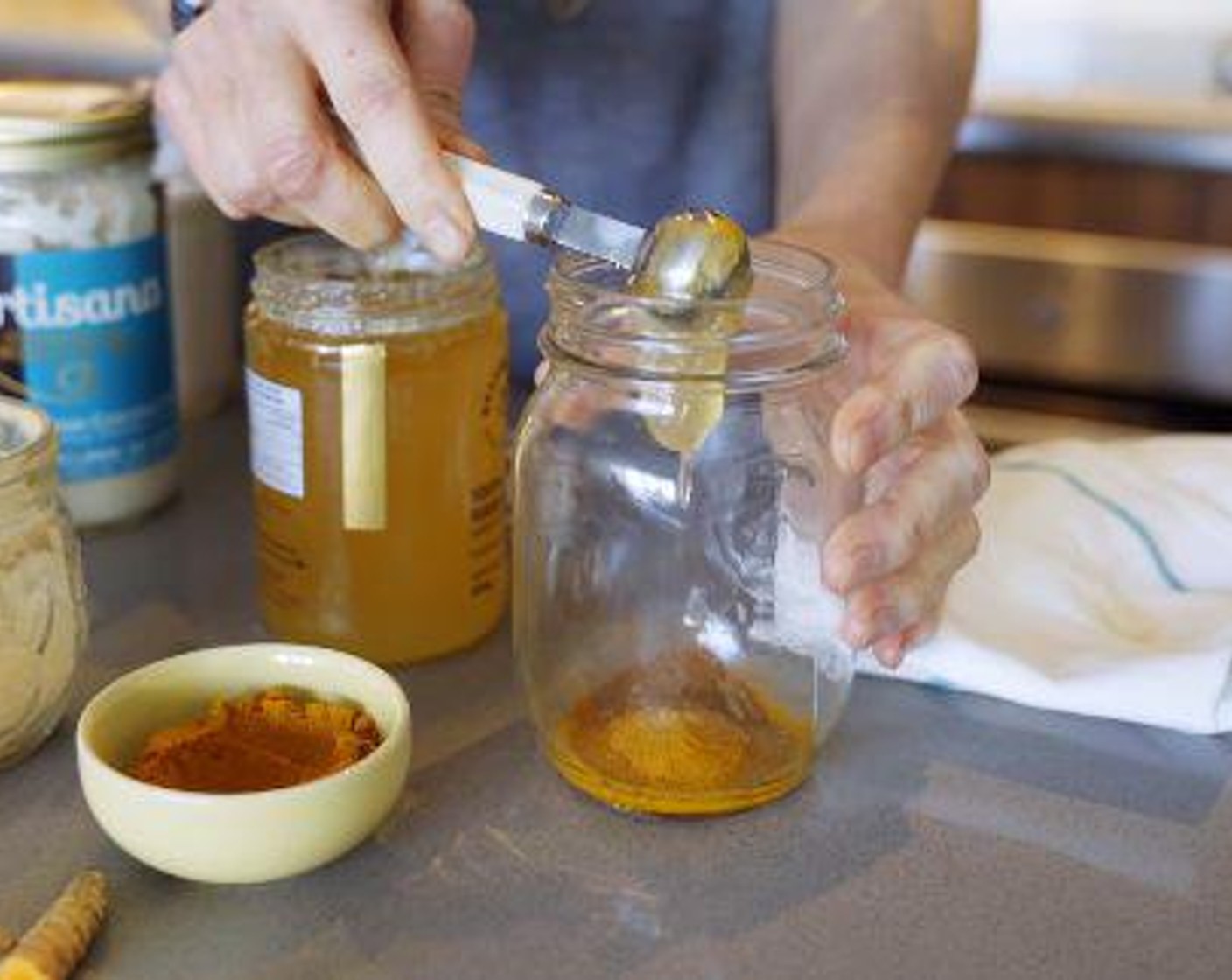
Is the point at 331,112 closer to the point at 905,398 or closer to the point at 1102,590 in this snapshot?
the point at 905,398

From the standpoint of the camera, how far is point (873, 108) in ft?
3.30

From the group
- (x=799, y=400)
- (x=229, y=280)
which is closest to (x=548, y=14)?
(x=229, y=280)

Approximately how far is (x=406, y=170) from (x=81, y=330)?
0.71 ft

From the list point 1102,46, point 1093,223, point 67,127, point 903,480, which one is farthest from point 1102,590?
point 1102,46

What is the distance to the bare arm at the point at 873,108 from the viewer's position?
0.93 m

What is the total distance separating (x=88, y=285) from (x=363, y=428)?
176 mm

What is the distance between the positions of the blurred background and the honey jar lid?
0.94m

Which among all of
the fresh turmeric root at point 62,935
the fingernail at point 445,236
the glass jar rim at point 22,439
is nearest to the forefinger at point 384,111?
the fingernail at point 445,236

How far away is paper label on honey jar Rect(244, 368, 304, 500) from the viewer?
70 centimetres

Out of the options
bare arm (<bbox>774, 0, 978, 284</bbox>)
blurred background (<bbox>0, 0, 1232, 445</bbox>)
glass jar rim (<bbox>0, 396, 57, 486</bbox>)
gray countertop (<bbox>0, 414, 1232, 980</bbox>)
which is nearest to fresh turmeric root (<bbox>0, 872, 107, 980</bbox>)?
gray countertop (<bbox>0, 414, 1232, 980</bbox>)

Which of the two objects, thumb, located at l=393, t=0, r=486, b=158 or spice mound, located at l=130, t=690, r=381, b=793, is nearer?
spice mound, located at l=130, t=690, r=381, b=793

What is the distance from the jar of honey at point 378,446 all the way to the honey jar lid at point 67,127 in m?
0.10

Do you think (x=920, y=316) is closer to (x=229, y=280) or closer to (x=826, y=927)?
(x=826, y=927)

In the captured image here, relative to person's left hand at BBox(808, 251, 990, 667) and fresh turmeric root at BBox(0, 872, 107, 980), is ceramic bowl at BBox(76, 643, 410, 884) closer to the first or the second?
fresh turmeric root at BBox(0, 872, 107, 980)
